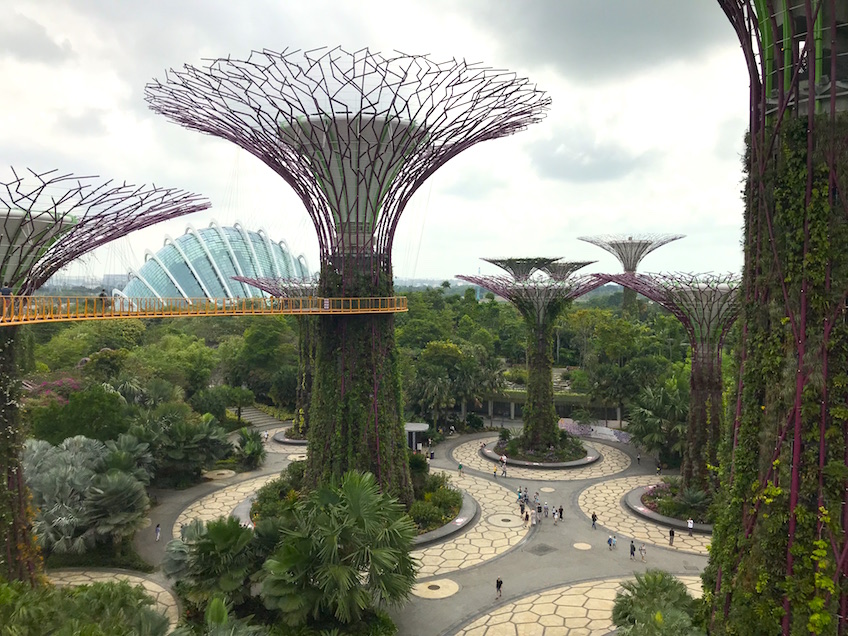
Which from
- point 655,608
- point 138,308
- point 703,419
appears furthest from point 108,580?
point 703,419

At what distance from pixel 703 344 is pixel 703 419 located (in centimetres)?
290

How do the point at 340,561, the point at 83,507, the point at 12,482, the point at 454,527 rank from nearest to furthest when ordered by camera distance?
the point at 340,561 < the point at 12,482 < the point at 83,507 < the point at 454,527

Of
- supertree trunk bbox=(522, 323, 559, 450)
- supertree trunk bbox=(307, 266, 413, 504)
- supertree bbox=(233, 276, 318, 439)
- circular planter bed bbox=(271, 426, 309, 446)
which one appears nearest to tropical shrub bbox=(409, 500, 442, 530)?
supertree trunk bbox=(307, 266, 413, 504)

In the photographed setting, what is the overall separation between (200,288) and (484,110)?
49253mm

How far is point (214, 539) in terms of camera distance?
472 inches

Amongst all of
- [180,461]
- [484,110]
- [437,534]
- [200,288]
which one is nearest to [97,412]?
[180,461]

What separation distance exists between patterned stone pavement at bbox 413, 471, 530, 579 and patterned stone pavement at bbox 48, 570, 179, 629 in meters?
6.67

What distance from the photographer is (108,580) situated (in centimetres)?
1490

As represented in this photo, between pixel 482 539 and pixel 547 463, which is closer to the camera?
pixel 482 539

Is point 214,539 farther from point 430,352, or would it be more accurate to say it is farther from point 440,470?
point 430,352

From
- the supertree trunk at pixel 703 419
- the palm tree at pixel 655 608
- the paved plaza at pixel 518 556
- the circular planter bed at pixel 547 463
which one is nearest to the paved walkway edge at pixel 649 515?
the paved plaza at pixel 518 556

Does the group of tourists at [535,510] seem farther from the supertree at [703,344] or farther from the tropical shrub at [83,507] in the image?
the tropical shrub at [83,507]

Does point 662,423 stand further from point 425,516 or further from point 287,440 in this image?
point 287,440

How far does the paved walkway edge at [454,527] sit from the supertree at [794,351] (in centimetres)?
984
